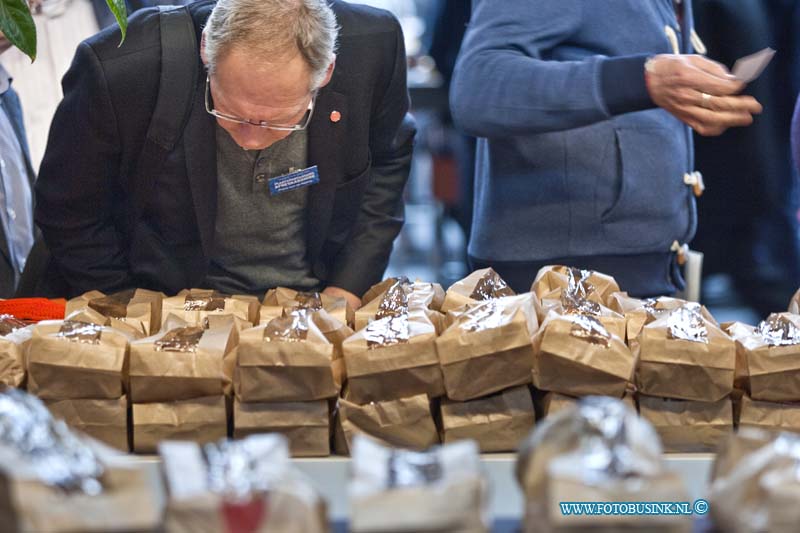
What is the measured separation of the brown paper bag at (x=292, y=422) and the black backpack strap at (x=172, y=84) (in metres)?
0.78

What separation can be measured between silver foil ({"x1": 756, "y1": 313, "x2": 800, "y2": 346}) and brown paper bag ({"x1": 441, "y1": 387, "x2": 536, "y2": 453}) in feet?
1.20

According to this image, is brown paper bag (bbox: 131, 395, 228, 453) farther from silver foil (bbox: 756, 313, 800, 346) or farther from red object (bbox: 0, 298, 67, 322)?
silver foil (bbox: 756, 313, 800, 346)

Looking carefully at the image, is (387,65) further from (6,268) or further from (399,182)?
(6,268)

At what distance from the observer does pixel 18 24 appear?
4.94 ft

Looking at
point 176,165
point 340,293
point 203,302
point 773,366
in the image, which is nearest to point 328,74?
point 176,165

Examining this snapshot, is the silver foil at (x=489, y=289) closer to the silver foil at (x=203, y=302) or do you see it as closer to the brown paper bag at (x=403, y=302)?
the brown paper bag at (x=403, y=302)

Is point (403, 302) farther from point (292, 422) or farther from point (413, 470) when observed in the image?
point (413, 470)

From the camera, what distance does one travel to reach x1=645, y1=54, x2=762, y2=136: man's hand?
1930mm

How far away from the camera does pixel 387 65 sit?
2268 millimetres

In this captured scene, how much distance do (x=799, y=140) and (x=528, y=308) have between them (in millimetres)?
1153

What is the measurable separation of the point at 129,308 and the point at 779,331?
1.03 metres

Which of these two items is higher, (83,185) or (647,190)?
(83,185)

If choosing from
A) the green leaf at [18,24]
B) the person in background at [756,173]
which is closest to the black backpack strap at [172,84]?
the green leaf at [18,24]

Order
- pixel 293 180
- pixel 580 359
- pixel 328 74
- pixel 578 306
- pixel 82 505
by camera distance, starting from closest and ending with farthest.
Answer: pixel 82 505 → pixel 580 359 → pixel 578 306 → pixel 328 74 → pixel 293 180
